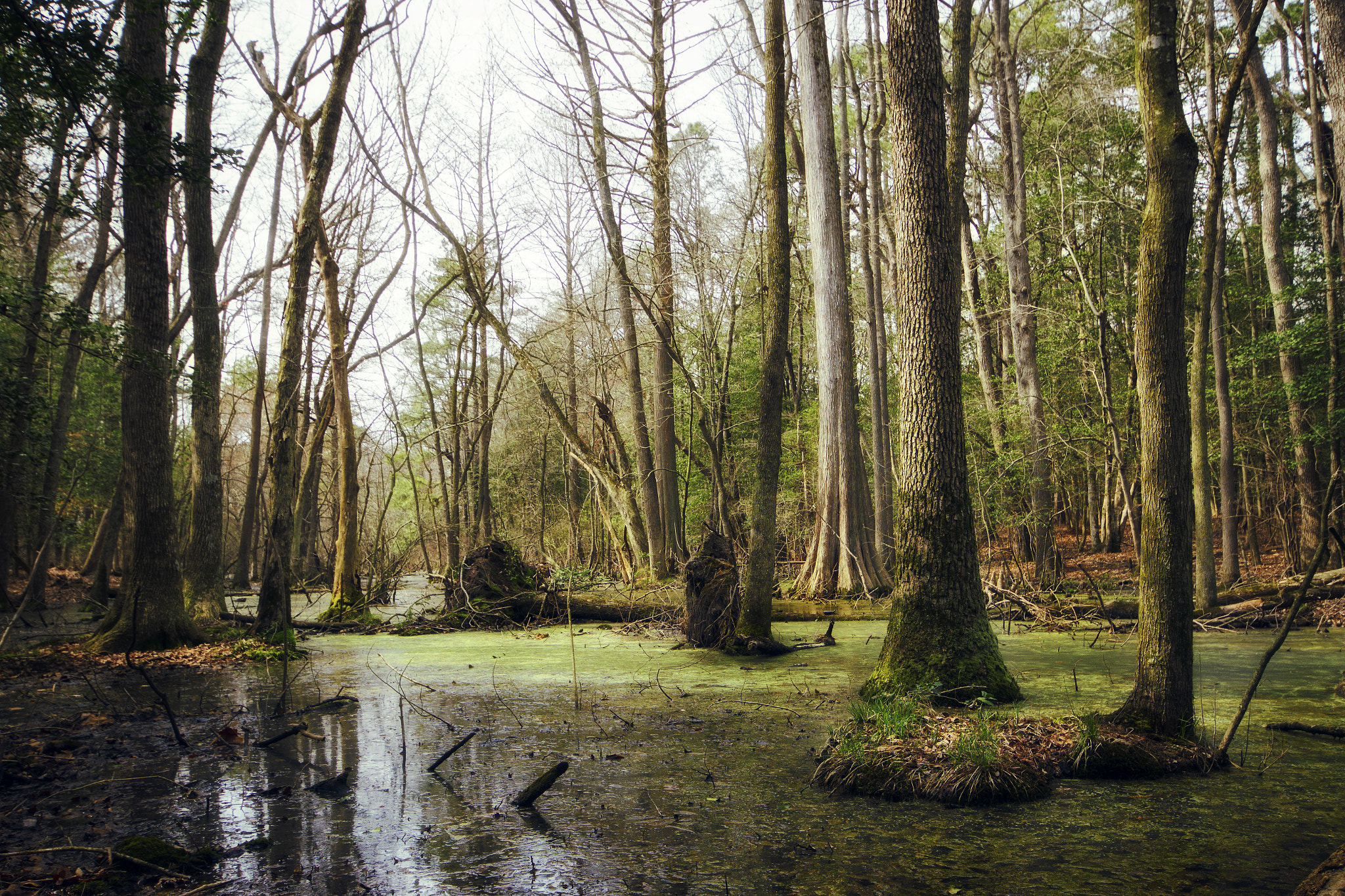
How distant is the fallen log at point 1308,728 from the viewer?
16.0 feet

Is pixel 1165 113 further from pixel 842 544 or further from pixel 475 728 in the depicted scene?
pixel 842 544

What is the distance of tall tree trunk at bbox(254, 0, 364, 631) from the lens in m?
10.1

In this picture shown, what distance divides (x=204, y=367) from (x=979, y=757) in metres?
10.3

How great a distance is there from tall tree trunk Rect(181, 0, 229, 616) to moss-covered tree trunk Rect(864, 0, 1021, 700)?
868 cm

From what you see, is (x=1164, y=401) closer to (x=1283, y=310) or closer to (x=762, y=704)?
(x=762, y=704)

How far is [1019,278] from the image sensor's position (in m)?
16.2

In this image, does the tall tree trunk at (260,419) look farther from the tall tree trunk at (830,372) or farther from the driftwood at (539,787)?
the driftwood at (539,787)

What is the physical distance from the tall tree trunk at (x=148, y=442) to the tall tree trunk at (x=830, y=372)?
8.50 meters

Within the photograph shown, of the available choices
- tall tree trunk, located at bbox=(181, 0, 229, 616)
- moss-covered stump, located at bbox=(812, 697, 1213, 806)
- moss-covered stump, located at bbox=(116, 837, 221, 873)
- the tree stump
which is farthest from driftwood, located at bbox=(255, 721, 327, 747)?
tall tree trunk, located at bbox=(181, 0, 229, 616)

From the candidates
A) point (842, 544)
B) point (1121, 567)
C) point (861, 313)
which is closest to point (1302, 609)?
point (842, 544)

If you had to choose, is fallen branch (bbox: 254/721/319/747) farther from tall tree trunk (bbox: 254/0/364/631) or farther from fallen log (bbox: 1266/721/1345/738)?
fallen log (bbox: 1266/721/1345/738)

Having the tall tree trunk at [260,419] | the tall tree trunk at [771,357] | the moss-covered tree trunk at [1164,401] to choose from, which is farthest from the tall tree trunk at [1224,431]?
the tall tree trunk at [260,419]

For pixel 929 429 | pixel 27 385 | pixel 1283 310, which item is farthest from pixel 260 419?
pixel 1283 310

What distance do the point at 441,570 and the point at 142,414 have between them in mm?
8962
